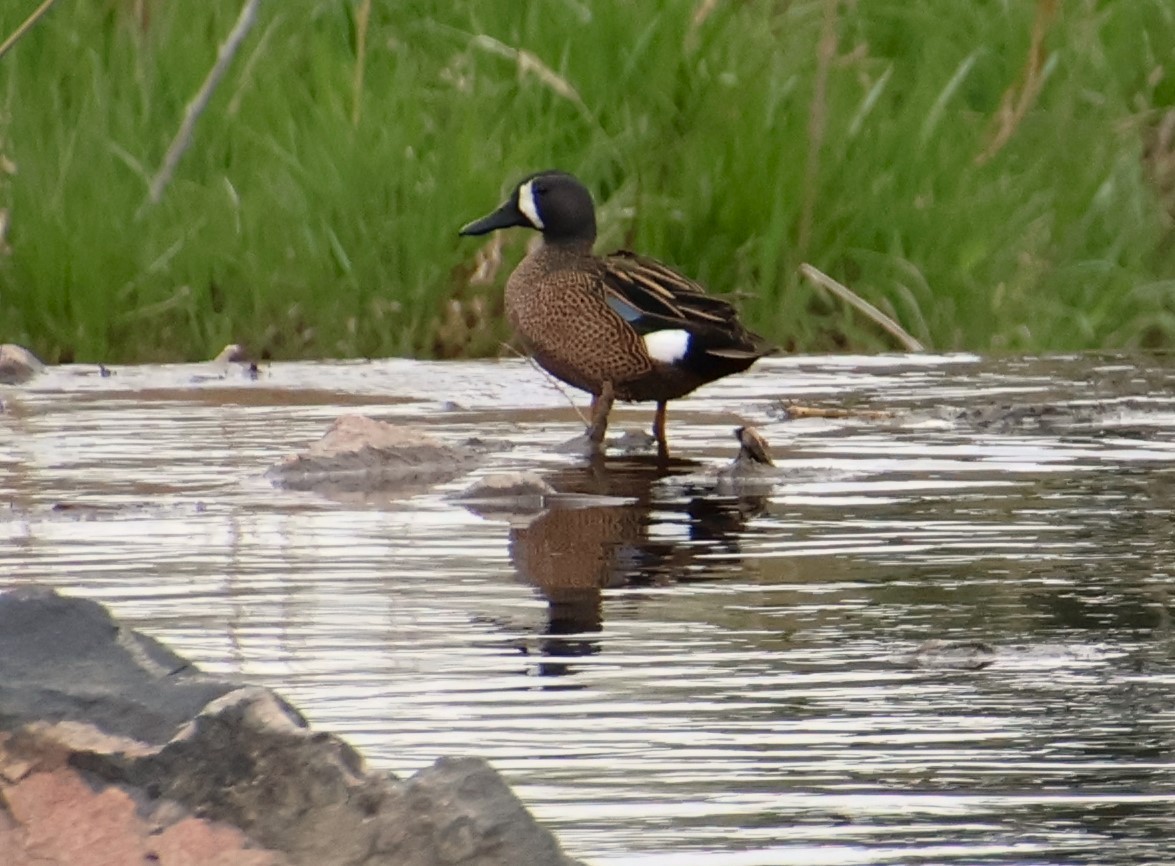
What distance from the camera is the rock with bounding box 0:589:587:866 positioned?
86.0 inches

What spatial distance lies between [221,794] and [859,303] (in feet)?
20.4

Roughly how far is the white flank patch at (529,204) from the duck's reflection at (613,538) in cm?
148

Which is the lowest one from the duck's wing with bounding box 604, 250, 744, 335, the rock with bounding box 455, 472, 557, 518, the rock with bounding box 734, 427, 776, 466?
the rock with bounding box 455, 472, 557, 518

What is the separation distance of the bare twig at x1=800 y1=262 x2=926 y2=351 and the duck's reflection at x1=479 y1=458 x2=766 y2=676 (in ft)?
8.38

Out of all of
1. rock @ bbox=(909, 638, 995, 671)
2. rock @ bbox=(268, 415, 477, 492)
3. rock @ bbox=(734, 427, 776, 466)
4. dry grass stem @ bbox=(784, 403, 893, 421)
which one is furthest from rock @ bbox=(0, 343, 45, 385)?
rock @ bbox=(909, 638, 995, 671)

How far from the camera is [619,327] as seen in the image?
261 inches

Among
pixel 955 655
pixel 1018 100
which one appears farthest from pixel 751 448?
pixel 1018 100

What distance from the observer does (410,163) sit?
327 inches

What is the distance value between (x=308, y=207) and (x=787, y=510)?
348cm

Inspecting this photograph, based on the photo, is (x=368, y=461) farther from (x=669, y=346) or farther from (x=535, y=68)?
(x=535, y=68)

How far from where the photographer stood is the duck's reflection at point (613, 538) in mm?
3855

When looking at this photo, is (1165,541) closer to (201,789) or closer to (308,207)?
(201,789)

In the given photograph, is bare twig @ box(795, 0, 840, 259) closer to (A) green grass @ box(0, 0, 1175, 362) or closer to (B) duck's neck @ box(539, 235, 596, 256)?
(A) green grass @ box(0, 0, 1175, 362)

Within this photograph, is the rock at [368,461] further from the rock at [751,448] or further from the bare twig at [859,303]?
the bare twig at [859,303]
